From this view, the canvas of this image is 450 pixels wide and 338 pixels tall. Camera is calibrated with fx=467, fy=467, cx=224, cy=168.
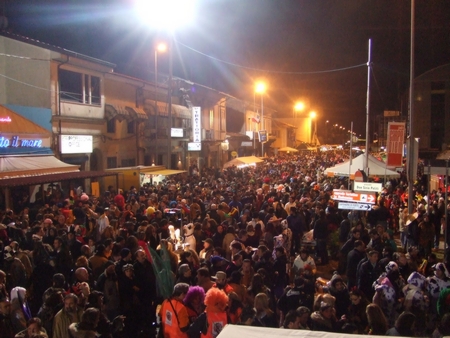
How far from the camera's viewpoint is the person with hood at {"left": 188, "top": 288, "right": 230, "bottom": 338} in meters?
5.41

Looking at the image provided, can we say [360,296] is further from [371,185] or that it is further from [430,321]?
[371,185]

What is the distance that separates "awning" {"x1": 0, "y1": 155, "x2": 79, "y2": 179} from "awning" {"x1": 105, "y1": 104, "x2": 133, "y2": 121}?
7.60 metres

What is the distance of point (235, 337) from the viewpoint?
3.71 meters

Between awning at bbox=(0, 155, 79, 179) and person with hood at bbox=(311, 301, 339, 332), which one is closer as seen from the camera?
person with hood at bbox=(311, 301, 339, 332)

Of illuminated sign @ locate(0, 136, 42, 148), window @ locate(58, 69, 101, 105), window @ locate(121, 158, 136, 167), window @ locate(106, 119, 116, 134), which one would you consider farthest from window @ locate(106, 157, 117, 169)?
illuminated sign @ locate(0, 136, 42, 148)

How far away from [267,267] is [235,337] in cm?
412

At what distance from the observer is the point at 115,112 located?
25359 mm

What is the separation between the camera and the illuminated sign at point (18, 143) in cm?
1606

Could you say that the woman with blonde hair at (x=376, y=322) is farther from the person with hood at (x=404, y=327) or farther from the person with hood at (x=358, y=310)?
the person with hood at (x=358, y=310)

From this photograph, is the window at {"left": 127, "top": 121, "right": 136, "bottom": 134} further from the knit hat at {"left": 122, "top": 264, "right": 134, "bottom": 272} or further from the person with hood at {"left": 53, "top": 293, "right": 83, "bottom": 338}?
the person with hood at {"left": 53, "top": 293, "right": 83, "bottom": 338}

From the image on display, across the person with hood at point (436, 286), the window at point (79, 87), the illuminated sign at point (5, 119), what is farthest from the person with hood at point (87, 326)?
the window at point (79, 87)

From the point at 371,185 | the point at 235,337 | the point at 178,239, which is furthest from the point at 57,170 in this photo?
the point at 235,337

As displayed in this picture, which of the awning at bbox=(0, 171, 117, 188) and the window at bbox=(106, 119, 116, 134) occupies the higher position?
the window at bbox=(106, 119, 116, 134)

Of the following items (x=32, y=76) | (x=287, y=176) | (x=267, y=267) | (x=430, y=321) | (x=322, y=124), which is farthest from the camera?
(x=322, y=124)
